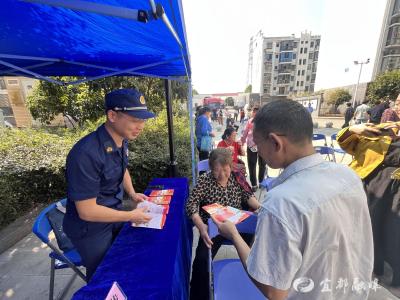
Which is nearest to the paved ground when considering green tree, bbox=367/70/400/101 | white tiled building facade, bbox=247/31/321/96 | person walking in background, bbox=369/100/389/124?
person walking in background, bbox=369/100/389/124

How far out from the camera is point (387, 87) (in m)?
18.2

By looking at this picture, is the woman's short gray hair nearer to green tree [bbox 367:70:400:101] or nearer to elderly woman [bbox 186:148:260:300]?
elderly woman [bbox 186:148:260:300]

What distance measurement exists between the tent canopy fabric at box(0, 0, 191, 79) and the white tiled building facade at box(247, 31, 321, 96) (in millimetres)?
62832

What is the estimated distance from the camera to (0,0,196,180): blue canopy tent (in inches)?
36.0

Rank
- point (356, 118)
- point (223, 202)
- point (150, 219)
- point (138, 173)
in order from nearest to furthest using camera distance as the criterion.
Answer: point (150, 219)
point (223, 202)
point (138, 173)
point (356, 118)

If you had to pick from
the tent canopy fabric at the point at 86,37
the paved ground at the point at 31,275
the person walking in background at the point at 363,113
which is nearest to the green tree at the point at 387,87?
the person walking in background at the point at 363,113

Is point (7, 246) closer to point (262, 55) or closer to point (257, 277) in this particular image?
point (257, 277)

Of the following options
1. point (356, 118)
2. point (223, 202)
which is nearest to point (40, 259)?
point (223, 202)

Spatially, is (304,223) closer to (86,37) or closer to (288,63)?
(86,37)

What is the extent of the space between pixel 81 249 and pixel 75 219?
24 centimetres

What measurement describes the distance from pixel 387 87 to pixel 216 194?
2351 centimetres

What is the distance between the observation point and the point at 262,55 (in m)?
61.5

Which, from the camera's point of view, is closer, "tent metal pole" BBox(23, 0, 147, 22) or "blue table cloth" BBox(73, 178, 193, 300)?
"tent metal pole" BBox(23, 0, 147, 22)

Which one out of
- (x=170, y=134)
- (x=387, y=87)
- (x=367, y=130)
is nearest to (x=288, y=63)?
(x=387, y=87)
